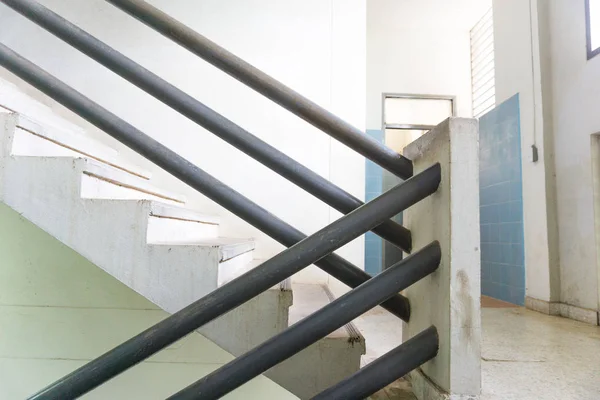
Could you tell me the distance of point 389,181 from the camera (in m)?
4.79

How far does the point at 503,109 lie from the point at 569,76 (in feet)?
2.61

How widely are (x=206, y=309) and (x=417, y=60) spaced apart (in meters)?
5.06

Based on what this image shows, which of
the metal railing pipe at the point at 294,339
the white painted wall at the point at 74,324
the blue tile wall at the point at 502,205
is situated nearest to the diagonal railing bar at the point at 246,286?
the metal railing pipe at the point at 294,339

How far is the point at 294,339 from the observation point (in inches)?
33.0

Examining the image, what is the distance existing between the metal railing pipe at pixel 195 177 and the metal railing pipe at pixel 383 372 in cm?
23

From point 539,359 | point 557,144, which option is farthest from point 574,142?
point 539,359

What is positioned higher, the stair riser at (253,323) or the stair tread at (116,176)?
the stair tread at (116,176)

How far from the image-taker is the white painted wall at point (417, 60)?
498 cm

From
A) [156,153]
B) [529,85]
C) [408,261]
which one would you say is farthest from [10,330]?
[529,85]

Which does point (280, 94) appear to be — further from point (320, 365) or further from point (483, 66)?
point (483, 66)

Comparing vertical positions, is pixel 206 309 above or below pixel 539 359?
above

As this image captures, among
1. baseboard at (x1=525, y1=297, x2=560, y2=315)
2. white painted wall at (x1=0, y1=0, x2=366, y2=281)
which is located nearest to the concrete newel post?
white painted wall at (x1=0, y1=0, x2=366, y2=281)

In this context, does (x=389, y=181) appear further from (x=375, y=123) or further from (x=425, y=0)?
(x=425, y=0)

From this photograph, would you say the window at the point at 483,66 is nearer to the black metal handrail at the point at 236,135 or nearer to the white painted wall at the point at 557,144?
the white painted wall at the point at 557,144
